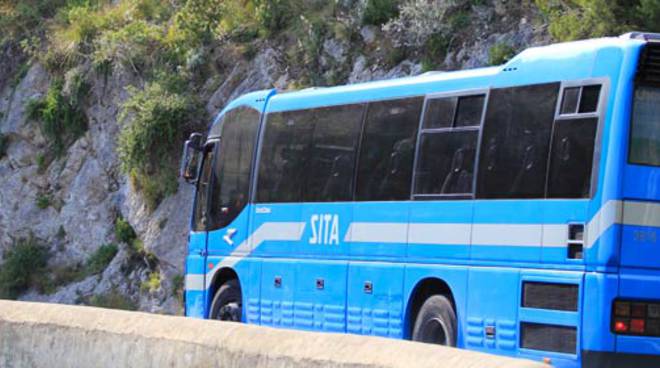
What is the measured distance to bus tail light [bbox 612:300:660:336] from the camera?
36.8 ft

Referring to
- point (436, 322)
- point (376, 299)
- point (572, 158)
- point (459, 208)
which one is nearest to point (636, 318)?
point (572, 158)

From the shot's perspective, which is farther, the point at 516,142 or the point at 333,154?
the point at 333,154

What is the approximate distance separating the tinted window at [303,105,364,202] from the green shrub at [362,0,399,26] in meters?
11.0

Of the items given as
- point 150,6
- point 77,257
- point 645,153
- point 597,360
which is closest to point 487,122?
point 645,153

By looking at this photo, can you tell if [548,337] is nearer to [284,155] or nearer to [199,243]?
[284,155]

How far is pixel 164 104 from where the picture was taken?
28328 millimetres

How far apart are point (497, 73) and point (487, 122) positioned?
0.51 metres

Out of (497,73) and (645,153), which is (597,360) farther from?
(497,73)

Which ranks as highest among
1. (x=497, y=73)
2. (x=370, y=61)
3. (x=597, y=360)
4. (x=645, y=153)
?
(x=370, y=61)

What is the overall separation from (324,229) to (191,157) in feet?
12.6

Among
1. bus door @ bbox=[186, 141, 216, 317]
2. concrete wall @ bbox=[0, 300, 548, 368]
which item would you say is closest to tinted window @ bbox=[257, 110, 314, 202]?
bus door @ bbox=[186, 141, 216, 317]

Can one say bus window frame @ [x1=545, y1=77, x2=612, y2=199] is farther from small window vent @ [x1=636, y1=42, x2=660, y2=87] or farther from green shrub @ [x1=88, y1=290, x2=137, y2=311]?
green shrub @ [x1=88, y1=290, x2=137, y2=311]

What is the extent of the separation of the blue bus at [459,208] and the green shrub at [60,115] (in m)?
14.7

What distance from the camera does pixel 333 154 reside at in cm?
1573
